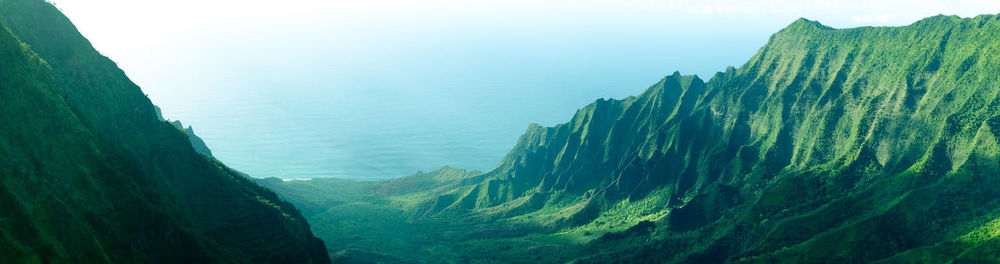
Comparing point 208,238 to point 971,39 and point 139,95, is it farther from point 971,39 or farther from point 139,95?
point 971,39

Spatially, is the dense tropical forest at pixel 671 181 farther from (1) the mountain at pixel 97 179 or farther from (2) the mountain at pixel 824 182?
(2) the mountain at pixel 824 182

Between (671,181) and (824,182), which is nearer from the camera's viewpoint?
(824,182)

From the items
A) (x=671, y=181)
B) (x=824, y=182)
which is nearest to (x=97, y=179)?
(x=824, y=182)

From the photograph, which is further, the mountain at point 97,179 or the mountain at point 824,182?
the mountain at point 824,182

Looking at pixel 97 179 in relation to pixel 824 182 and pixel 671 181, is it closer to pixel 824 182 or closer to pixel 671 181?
pixel 824 182

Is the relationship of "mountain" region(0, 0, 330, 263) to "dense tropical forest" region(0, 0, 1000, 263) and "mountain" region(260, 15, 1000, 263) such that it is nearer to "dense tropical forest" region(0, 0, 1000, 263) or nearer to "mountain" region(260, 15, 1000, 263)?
"dense tropical forest" region(0, 0, 1000, 263)

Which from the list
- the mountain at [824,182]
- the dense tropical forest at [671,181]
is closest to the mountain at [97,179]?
the dense tropical forest at [671,181]
